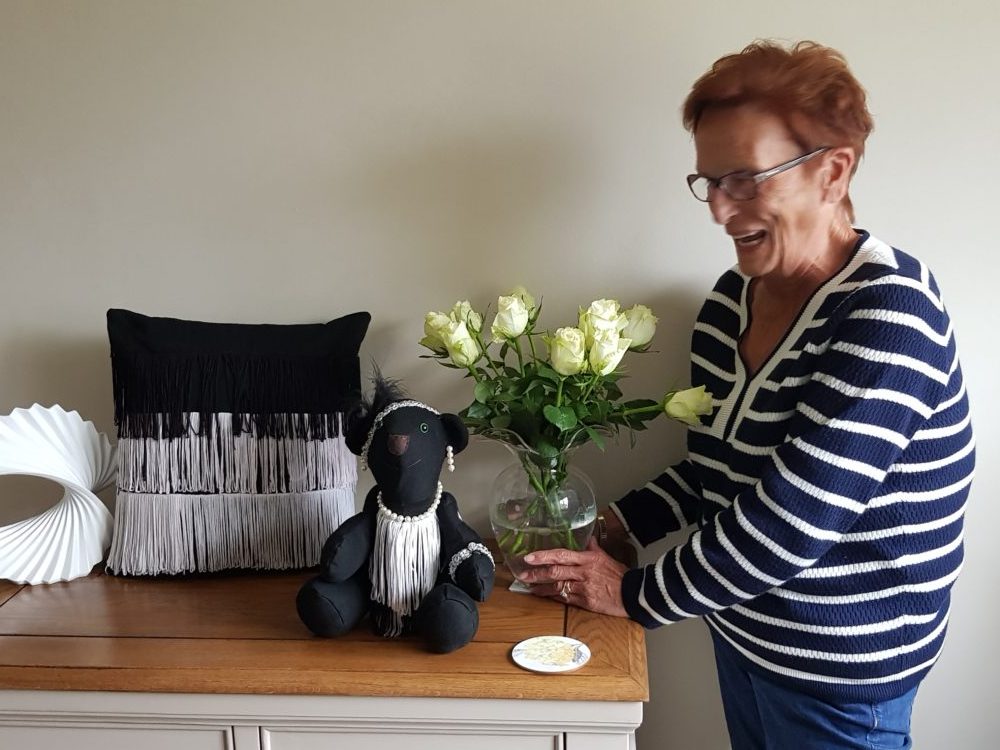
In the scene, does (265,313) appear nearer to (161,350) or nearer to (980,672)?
(161,350)

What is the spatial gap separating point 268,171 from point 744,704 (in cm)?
116

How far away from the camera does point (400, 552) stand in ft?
4.20

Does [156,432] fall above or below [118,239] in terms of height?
below

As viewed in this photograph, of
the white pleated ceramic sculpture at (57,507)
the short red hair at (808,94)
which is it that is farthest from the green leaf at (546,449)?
the white pleated ceramic sculpture at (57,507)

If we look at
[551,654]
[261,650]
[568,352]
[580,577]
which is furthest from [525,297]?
[261,650]

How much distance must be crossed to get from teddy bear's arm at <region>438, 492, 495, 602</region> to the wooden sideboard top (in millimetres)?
79

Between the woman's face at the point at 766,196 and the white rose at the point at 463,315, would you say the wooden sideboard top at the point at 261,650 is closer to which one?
the white rose at the point at 463,315

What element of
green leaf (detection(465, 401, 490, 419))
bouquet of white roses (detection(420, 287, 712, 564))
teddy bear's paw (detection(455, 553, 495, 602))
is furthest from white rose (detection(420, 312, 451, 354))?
teddy bear's paw (detection(455, 553, 495, 602))

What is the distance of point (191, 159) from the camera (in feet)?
5.30

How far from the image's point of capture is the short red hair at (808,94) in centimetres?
120

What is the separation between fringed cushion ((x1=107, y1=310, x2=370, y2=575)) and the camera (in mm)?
1510

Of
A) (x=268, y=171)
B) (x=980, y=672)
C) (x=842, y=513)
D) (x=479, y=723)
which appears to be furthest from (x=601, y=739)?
(x=268, y=171)

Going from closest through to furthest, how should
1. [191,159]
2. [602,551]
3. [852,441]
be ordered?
[852,441] → [602,551] → [191,159]

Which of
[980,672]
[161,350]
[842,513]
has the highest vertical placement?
[161,350]
